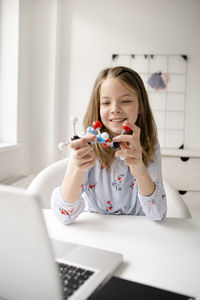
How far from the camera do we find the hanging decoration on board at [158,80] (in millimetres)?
2830

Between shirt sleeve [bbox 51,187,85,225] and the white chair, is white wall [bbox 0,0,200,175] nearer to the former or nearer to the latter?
the white chair

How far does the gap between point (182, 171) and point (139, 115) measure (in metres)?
1.51

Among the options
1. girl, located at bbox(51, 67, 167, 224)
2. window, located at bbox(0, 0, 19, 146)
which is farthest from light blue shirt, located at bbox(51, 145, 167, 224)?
window, located at bbox(0, 0, 19, 146)

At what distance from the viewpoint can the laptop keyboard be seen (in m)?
0.50

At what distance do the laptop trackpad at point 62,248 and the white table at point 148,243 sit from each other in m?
0.06

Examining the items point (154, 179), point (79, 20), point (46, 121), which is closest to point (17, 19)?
point (79, 20)

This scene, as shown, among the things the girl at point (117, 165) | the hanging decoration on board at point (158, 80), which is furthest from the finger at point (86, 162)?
the hanging decoration on board at point (158, 80)

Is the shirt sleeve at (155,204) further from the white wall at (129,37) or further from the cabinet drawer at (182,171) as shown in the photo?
the white wall at (129,37)

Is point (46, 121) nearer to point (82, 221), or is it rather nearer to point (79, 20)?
point (79, 20)

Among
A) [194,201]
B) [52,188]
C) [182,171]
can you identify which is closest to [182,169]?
[182,171]

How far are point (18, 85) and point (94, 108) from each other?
1.60 m

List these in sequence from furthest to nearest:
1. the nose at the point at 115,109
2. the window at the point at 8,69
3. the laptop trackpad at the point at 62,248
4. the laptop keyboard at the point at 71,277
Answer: the window at the point at 8,69 → the nose at the point at 115,109 → the laptop trackpad at the point at 62,248 → the laptop keyboard at the point at 71,277

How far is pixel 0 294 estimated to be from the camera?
1.65 feet

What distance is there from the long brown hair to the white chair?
0.28 metres
